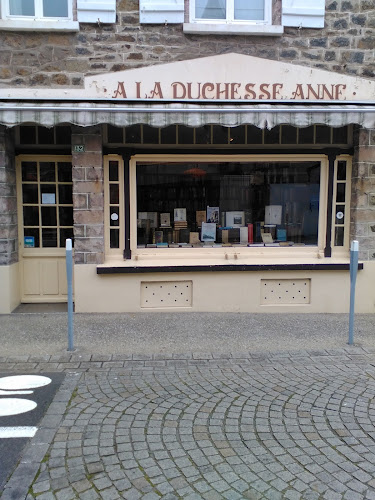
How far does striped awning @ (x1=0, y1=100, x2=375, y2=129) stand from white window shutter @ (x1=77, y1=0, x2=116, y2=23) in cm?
130

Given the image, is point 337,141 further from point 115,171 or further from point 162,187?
point 115,171

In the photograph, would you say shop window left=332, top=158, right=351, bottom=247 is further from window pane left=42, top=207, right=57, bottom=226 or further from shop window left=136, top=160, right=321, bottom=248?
window pane left=42, top=207, right=57, bottom=226

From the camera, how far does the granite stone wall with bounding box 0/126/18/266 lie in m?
6.73

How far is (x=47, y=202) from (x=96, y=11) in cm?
306

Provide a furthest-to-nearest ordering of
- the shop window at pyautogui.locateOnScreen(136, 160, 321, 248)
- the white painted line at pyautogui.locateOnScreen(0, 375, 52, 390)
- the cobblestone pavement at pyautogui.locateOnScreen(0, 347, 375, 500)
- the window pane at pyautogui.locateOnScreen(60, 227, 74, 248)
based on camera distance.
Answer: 1. the window pane at pyautogui.locateOnScreen(60, 227, 74, 248)
2. the shop window at pyautogui.locateOnScreen(136, 160, 321, 248)
3. the white painted line at pyautogui.locateOnScreen(0, 375, 52, 390)
4. the cobblestone pavement at pyautogui.locateOnScreen(0, 347, 375, 500)

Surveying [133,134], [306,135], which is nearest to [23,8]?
[133,134]

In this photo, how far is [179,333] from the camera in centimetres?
609

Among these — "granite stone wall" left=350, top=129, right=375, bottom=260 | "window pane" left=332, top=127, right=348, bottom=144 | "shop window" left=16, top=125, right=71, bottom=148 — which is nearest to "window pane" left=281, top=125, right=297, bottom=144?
"window pane" left=332, top=127, right=348, bottom=144

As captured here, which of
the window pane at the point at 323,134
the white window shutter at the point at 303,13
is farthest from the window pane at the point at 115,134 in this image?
the window pane at the point at 323,134

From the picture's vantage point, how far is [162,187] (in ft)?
23.9

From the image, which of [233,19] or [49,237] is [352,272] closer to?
[233,19]

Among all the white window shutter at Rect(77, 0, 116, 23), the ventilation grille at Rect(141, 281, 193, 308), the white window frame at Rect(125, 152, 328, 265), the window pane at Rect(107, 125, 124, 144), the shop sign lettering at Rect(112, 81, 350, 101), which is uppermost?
the white window shutter at Rect(77, 0, 116, 23)

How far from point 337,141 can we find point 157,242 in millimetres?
3416

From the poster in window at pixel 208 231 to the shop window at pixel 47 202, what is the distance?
7.46ft
